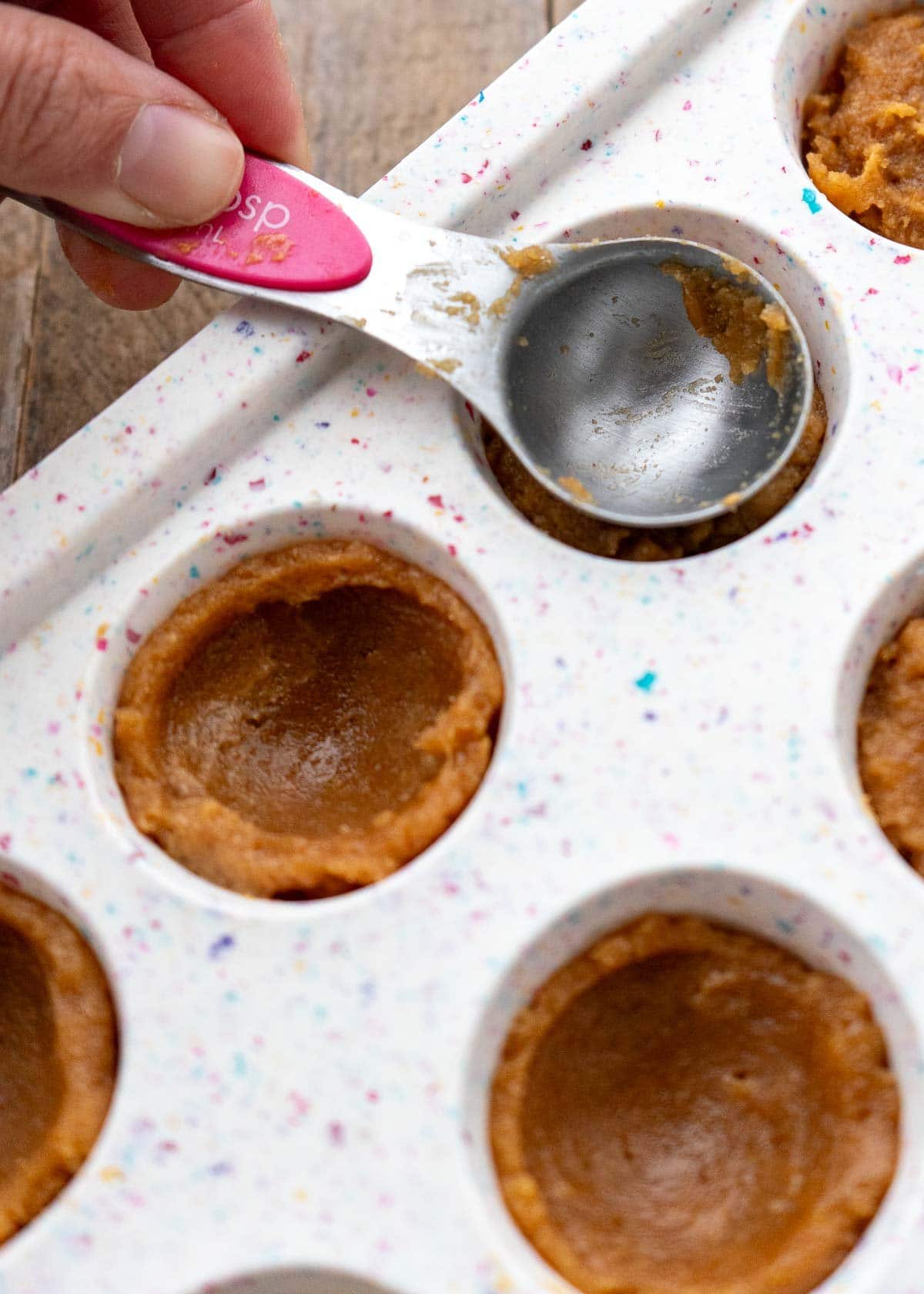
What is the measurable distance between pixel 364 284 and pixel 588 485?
38 cm

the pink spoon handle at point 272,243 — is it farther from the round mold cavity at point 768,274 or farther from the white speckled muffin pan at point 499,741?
the round mold cavity at point 768,274

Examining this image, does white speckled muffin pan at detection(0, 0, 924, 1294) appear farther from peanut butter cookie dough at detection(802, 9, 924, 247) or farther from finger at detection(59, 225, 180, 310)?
finger at detection(59, 225, 180, 310)

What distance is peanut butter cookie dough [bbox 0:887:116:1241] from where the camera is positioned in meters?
1.31

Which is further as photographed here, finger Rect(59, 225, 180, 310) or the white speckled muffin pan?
finger Rect(59, 225, 180, 310)

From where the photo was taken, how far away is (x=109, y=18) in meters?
1.84

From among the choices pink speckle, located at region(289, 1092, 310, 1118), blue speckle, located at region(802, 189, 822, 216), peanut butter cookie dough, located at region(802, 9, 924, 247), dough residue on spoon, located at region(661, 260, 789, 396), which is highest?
peanut butter cookie dough, located at region(802, 9, 924, 247)

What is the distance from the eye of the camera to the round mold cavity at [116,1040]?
4.17 feet

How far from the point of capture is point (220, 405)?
1.54m

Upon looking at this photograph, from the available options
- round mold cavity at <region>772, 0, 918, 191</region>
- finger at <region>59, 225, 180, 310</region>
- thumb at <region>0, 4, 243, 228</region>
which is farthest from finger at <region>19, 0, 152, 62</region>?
round mold cavity at <region>772, 0, 918, 191</region>

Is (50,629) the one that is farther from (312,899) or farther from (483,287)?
(483,287)

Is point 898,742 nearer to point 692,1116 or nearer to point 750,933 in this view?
point 750,933

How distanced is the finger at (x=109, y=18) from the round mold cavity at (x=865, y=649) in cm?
133

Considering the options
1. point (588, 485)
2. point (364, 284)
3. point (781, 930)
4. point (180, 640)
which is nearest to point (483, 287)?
point (364, 284)

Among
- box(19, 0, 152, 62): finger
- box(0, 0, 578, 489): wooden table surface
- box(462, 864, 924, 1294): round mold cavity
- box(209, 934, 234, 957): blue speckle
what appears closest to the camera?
box(462, 864, 924, 1294): round mold cavity
